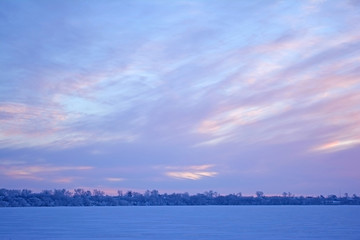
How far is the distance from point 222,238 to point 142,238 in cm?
677

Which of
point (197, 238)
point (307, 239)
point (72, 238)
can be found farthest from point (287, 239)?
point (72, 238)

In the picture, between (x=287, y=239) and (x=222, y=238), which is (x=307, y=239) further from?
(x=222, y=238)

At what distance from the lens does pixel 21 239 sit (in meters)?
39.0

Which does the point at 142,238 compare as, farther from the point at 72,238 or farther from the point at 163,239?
the point at 72,238

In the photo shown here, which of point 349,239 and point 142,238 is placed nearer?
point 349,239

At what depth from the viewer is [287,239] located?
128 feet

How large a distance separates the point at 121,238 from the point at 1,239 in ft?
31.6

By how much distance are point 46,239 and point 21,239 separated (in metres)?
1.95

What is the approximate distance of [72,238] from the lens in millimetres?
40438

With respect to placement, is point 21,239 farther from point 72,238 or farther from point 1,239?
point 72,238

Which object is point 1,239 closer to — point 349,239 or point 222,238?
point 222,238

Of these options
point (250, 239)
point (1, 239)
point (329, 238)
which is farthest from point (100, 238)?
point (329, 238)

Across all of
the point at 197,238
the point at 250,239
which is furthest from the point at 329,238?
the point at 197,238

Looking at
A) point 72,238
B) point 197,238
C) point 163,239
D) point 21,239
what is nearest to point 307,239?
point 197,238
